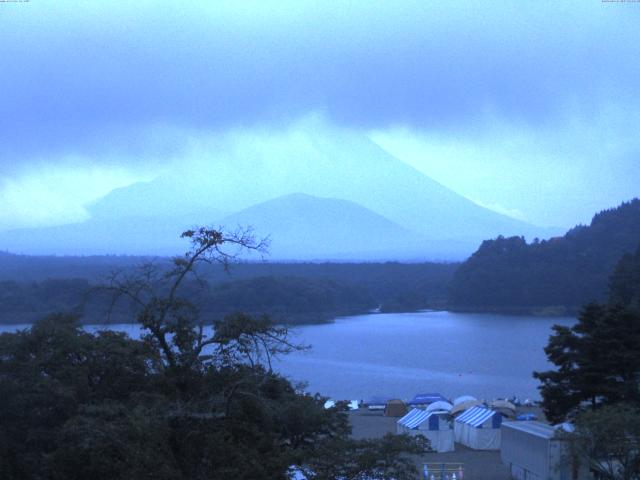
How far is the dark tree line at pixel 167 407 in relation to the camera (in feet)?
15.2

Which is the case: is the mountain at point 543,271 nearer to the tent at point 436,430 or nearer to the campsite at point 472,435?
the campsite at point 472,435

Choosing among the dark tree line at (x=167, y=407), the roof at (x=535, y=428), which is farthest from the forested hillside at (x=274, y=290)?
the roof at (x=535, y=428)

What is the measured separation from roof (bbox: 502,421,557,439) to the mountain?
32.9m

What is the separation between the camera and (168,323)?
18.4ft

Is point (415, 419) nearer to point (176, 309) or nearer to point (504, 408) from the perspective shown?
point (504, 408)

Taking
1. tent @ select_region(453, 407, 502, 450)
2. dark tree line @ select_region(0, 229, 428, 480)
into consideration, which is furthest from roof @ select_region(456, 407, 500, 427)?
dark tree line @ select_region(0, 229, 428, 480)

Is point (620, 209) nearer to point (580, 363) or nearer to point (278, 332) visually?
point (580, 363)

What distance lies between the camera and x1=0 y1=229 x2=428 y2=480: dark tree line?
464 cm

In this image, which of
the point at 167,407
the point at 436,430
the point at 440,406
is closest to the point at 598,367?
the point at 436,430

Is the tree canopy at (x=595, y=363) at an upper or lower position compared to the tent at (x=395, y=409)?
upper

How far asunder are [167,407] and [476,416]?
328 inches

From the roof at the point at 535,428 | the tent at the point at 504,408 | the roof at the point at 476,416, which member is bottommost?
the tent at the point at 504,408

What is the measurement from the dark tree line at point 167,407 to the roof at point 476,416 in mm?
6505

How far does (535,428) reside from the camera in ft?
31.6
